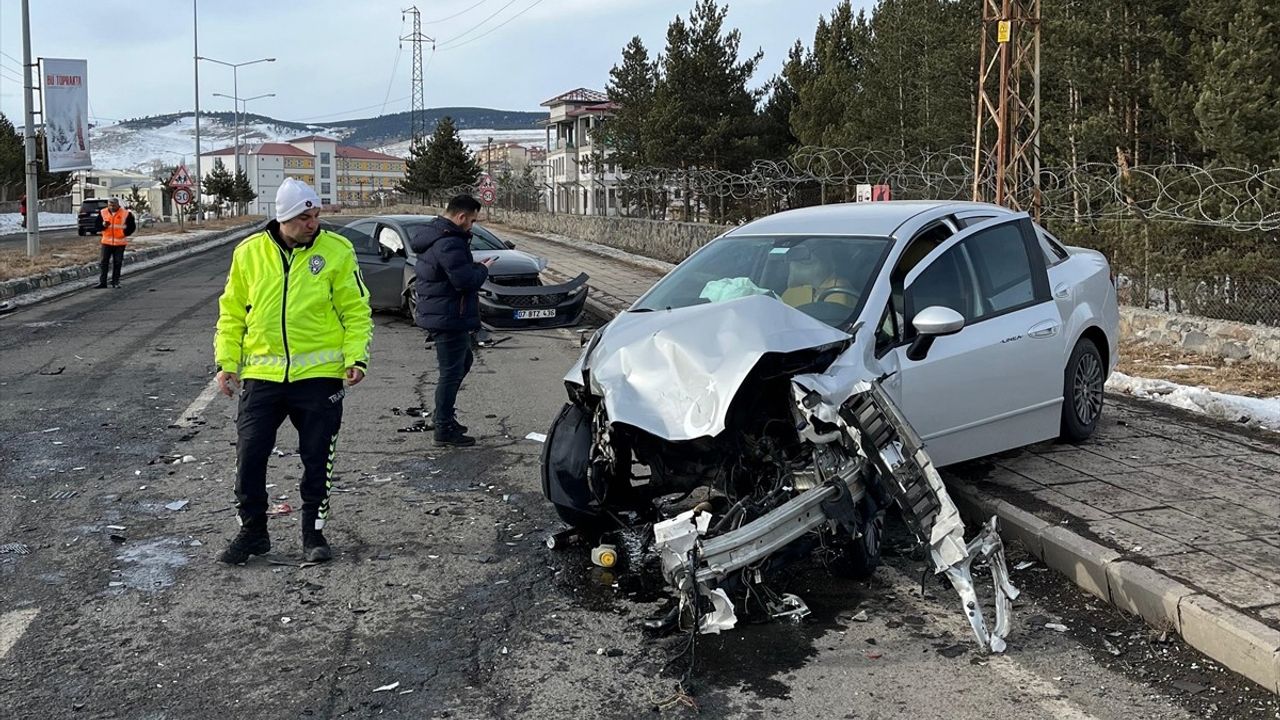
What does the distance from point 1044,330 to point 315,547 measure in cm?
421

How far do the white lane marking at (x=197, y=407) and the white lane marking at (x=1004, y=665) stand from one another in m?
5.45

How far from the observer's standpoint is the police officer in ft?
17.0

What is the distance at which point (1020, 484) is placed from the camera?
20.6ft

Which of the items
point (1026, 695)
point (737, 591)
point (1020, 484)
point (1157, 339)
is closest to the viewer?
point (1026, 695)

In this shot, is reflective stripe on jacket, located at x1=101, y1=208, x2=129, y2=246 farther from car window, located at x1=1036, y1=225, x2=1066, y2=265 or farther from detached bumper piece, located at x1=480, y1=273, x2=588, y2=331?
car window, located at x1=1036, y1=225, x2=1066, y2=265

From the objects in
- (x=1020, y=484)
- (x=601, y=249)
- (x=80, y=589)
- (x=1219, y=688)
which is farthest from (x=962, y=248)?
(x=601, y=249)

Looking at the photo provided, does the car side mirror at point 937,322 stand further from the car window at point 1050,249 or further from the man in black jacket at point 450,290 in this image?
the man in black jacket at point 450,290

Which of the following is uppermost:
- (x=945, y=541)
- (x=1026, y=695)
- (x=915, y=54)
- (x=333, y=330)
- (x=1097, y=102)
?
(x=915, y=54)

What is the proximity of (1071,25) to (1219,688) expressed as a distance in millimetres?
18460

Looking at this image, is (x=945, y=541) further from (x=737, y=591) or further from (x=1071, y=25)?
(x=1071, y=25)

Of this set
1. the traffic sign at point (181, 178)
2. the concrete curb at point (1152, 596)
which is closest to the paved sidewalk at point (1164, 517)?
the concrete curb at point (1152, 596)

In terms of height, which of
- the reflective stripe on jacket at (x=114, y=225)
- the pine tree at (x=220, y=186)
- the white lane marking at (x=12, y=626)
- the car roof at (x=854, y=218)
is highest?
the pine tree at (x=220, y=186)

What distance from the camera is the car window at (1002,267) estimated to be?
21.0 ft

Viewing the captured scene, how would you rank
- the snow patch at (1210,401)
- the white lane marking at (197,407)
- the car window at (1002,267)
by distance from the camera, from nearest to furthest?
1. the car window at (1002,267)
2. the snow patch at (1210,401)
3. the white lane marking at (197,407)
